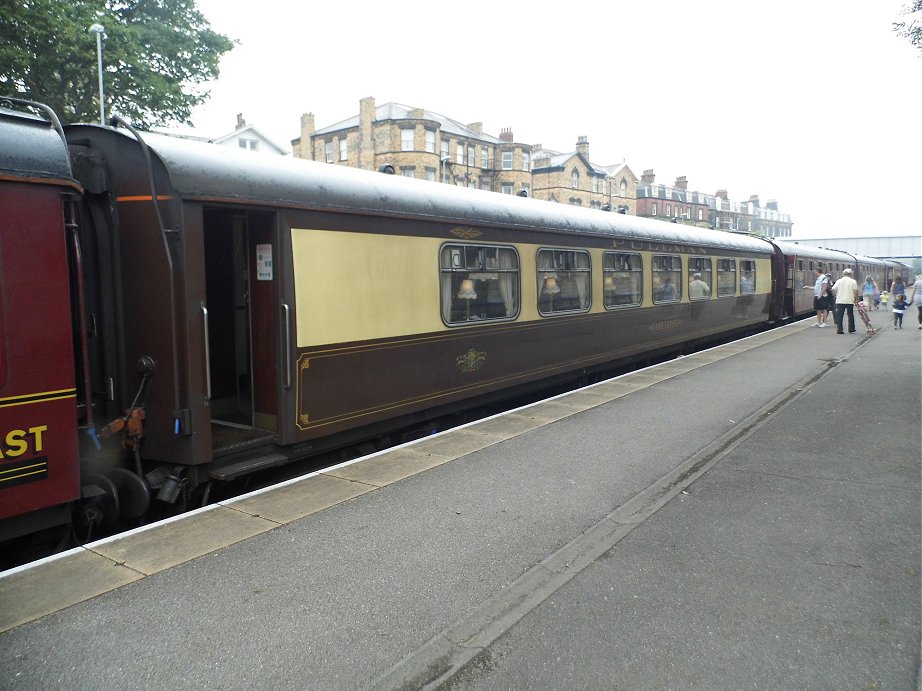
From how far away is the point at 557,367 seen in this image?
940 centimetres

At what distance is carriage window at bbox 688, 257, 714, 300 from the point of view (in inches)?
551

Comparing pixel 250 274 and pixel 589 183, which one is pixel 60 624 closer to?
pixel 250 274

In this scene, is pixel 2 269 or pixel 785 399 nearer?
pixel 2 269

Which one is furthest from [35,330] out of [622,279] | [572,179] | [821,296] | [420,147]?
[572,179]

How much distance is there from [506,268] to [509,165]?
45.5m

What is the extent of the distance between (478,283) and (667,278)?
252 inches

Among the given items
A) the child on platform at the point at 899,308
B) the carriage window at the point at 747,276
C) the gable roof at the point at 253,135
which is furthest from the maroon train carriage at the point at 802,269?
the gable roof at the point at 253,135

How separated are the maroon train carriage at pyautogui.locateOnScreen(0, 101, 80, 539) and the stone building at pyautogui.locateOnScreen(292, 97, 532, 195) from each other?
37.3 m


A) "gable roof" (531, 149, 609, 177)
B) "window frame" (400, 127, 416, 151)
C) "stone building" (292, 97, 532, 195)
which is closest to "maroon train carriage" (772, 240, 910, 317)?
"stone building" (292, 97, 532, 195)

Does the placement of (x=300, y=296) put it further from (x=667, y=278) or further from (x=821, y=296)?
(x=821, y=296)

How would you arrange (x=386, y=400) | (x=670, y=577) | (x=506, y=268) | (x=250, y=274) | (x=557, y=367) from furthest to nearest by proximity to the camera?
1. (x=557, y=367)
2. (x=506, y=268)
3. (x=386, y=400)
4. (x=250, y=274)
5. (x=670, y=577)

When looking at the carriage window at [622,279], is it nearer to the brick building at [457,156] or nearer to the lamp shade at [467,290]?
the lamp shade at [467,290]

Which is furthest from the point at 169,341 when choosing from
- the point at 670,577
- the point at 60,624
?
the point at 670,577

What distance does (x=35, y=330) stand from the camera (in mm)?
4023
